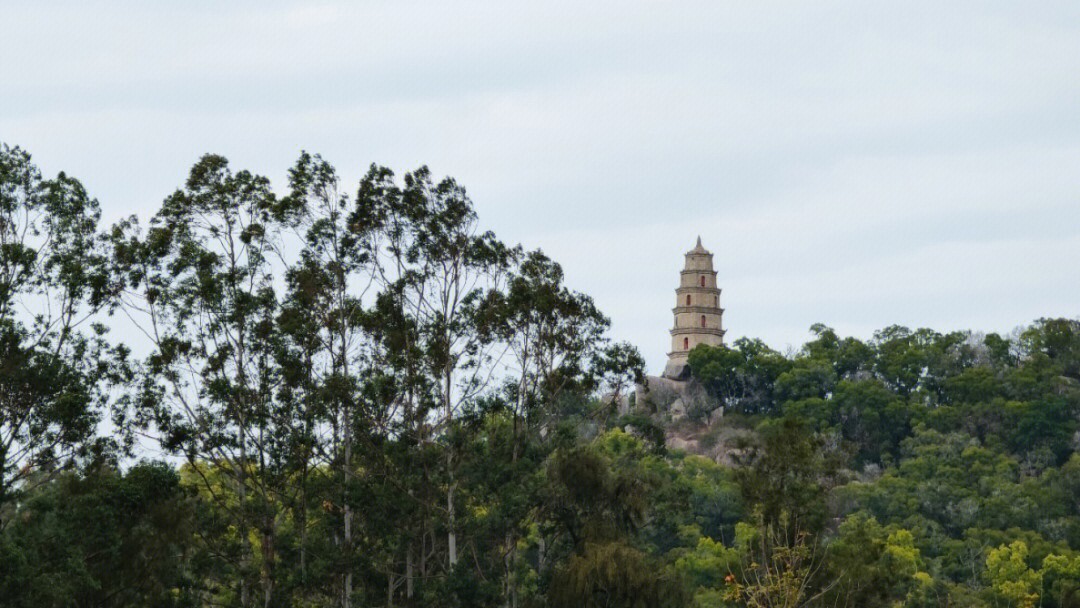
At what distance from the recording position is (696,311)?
357 ft

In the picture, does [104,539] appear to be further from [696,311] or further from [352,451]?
[696,311]

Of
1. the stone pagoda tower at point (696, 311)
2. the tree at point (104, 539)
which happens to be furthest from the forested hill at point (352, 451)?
the stone pagoda tower at point (696, 311)

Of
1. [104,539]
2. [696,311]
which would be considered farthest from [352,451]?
[696,311]

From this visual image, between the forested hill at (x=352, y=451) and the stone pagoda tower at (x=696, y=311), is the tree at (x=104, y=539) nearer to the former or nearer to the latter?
the forested hill at (x=352, y=451)

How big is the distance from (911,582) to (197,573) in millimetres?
33937

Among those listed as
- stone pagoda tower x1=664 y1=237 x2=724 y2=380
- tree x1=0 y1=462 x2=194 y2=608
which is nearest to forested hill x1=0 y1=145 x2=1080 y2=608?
tree x1=0 y1=462 x2=194 y2=608

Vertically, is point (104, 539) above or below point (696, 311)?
below

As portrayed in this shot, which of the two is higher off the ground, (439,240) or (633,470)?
(439,240)

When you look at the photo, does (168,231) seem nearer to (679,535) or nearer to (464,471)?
(464,471)

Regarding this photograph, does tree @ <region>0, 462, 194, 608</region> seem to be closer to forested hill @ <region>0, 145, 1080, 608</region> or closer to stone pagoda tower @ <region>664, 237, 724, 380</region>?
forested hill @ <region>0, 145, 1080, 608</region>

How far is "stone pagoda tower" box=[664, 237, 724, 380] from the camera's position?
Answer: 10844 centimetres

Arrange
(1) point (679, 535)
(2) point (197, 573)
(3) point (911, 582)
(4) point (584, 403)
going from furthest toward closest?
(1) point (679, 535)
(3) point (911, 582)
(4) point (584, 403)
(2) point (197, 573)

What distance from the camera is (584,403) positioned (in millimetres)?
43344

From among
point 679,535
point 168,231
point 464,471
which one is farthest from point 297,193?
point 679,535
